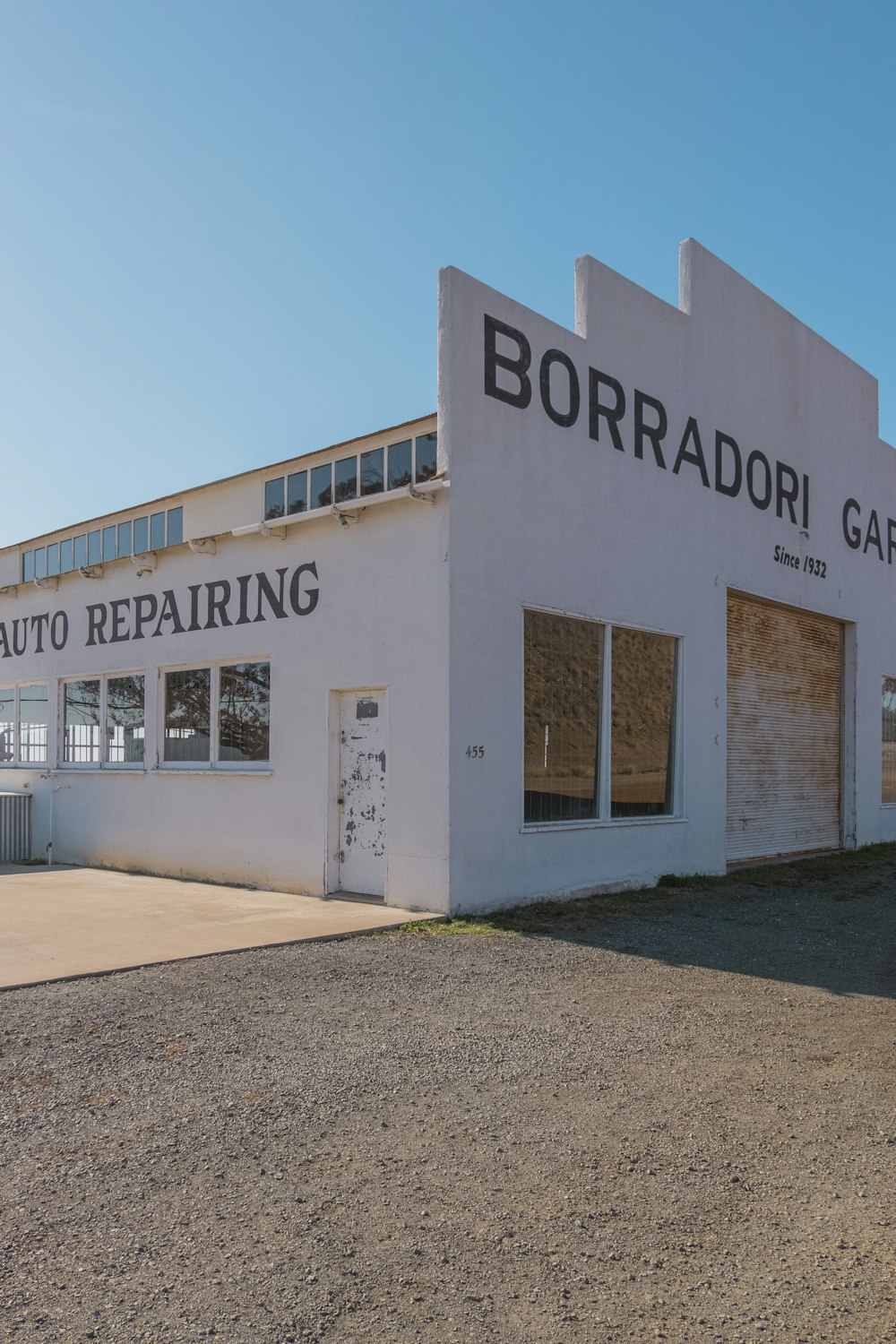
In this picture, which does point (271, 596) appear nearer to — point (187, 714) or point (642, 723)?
point (187, 714)

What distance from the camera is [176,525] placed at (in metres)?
16.0

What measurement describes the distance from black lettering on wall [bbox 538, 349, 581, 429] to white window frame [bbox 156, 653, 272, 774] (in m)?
4.36

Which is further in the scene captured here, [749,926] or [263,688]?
[263,688]

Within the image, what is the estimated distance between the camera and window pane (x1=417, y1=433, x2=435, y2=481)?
10.9 metres

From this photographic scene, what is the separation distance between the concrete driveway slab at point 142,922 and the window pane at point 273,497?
4.99 metres

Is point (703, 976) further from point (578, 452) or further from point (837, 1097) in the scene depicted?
point (578, 452)

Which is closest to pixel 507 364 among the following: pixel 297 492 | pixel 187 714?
pixel 297 492

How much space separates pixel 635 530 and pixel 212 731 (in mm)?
5867

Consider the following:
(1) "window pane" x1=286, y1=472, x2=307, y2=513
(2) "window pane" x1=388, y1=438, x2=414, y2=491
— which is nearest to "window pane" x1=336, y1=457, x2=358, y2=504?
(2) "window pane" x1=388, y1=438, x2=414, y2=491

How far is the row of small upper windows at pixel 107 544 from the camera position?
1608cm

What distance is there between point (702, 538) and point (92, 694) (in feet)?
30.0

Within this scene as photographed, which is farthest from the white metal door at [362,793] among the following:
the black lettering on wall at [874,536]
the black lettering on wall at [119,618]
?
the black lettering on wall at [874,536]

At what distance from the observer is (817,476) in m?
16.9

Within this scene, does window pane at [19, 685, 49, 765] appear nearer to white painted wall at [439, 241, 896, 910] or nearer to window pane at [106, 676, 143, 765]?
window pane at [106, 676, 143, 765]
